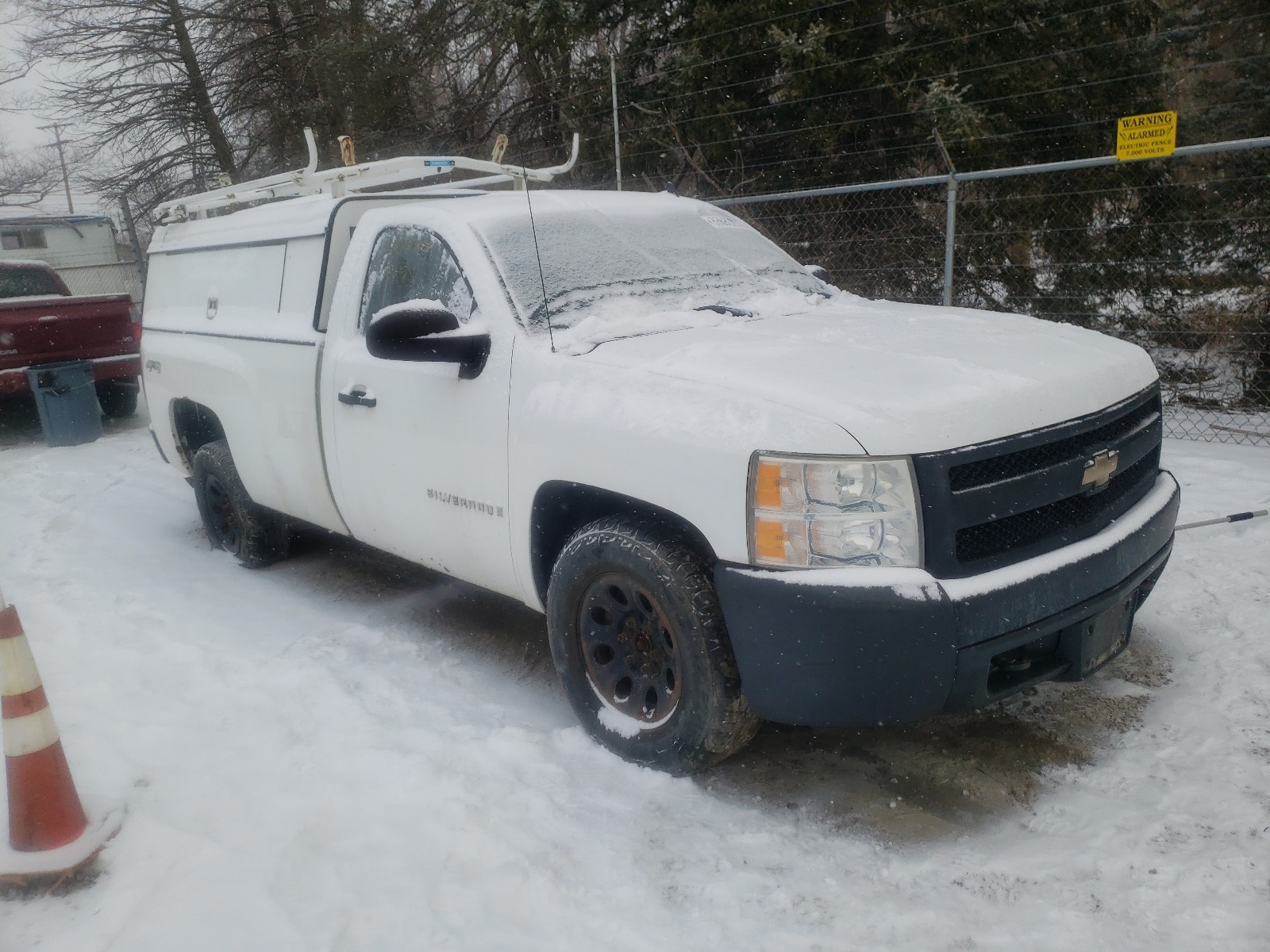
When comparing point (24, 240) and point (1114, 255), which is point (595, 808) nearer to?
point (1114, 255)

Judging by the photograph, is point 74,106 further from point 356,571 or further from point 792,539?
point 792,539

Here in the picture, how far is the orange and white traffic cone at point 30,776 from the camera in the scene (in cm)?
273

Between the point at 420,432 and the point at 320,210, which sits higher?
the point at 320,210

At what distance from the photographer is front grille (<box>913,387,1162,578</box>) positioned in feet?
8.37

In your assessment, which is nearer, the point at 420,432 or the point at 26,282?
the point at 420,432

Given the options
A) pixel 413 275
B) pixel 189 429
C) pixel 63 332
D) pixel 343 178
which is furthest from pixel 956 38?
pixel 63 332

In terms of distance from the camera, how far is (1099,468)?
2916 mm

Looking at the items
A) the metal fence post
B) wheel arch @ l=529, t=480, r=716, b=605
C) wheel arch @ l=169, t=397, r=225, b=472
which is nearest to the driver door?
wheel arch @ l=529, t=480, r=716, b=605

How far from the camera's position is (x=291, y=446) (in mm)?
4531

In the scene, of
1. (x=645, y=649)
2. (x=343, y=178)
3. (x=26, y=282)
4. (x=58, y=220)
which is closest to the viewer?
(x=645, y=649)

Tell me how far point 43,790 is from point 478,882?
4.20ft

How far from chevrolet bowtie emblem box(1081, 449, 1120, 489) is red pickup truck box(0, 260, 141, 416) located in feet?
29.3

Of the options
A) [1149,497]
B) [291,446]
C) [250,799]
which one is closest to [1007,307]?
[1149,497]

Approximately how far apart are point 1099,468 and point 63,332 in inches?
398
